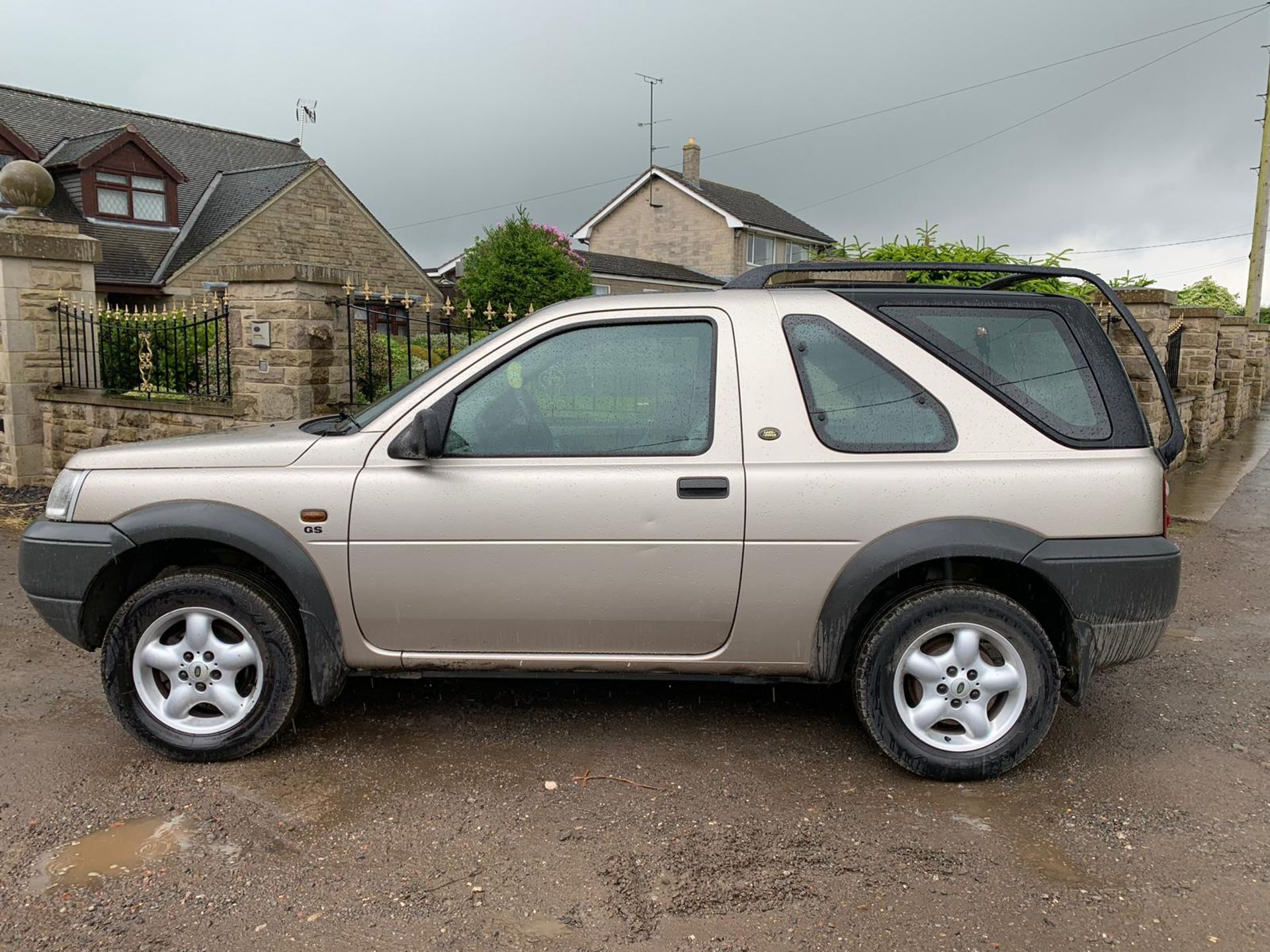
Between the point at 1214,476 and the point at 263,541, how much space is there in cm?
1164

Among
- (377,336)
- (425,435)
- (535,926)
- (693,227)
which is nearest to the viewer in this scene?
(535,926)

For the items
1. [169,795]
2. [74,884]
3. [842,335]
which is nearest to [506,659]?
[169,795]

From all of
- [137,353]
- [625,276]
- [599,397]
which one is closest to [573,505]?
[599,397]

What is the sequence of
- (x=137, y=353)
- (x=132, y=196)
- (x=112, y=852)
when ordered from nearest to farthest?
(x=112, y=852) < (x=137, y=353) < (x=132, y=196)

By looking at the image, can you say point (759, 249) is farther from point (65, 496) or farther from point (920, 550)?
point (65, 496)

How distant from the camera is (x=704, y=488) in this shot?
144 inches

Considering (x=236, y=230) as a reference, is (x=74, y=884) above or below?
below

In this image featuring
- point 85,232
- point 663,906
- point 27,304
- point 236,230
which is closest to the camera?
point 663,906

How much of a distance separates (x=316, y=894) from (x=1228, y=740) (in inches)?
147

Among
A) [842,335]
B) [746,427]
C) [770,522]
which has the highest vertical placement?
[842,335]

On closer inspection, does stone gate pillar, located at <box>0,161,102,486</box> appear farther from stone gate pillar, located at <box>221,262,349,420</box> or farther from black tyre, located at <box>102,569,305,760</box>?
black tyre, located at <box>102,569,305,760</box>

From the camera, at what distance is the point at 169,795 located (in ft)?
12.0

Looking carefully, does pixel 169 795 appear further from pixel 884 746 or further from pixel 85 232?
pixel 85 232

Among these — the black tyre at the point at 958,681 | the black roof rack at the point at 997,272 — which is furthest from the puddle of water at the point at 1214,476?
the black tyre at the point at 958,681
